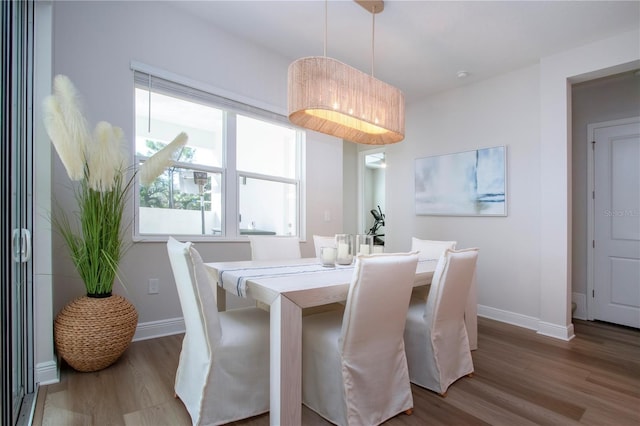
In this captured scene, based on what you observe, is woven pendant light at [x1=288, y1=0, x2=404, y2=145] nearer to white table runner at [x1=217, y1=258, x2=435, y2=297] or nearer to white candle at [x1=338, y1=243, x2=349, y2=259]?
white candle at [x1=338, y1=243, x2=349, y2=259]

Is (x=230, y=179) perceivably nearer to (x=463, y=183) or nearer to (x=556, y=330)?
(x=463, y=183)

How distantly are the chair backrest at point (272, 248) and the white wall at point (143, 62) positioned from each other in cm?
58

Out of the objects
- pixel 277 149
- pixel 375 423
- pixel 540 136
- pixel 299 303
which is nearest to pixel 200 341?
pixel 299 303

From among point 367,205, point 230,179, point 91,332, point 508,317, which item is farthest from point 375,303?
point 367,205

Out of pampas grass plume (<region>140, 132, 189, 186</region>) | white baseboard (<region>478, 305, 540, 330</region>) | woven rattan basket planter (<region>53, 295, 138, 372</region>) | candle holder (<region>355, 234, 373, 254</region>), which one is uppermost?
pampas grass plume (<region>140, 132, 189, 186</region>)

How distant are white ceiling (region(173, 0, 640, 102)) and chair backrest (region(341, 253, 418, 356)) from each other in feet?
6.84

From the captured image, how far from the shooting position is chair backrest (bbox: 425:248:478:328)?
6.28ft

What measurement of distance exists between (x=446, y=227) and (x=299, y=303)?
3.03m

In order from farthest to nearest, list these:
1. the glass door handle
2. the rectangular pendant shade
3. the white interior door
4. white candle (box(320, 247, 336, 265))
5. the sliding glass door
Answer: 1. the white interior door
2. white candle (box(320, 247, 336, 265))
3. the rectangular pendant shade
4. the glass door handle
5. the sliding glass door

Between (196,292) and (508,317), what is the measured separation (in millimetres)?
3354

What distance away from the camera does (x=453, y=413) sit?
1.72 m

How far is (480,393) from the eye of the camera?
6.35 ft

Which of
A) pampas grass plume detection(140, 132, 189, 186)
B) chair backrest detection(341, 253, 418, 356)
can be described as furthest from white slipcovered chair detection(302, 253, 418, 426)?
pampas grass plume detection(140, 132, 189, 186)

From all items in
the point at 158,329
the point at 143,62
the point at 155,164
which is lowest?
the point at 158,329
